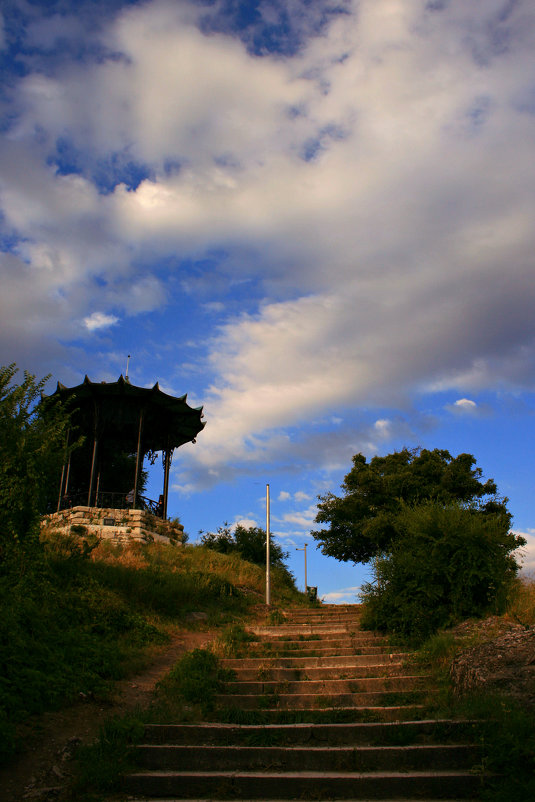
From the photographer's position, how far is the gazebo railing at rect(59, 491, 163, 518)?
24.3 m

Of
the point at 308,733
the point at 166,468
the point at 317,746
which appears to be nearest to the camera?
the point at 317,746

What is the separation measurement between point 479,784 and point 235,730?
2.61m

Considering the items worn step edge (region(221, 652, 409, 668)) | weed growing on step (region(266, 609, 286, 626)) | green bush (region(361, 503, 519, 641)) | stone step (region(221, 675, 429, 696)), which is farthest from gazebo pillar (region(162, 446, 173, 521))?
stone step (region(221, 675, 429, 696))

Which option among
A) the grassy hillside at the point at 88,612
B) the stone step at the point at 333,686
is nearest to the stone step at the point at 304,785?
the grassy hillside at the point at 88,612

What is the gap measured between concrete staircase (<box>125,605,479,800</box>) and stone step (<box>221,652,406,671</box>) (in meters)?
0.47

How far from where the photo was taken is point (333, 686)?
7.95 metres

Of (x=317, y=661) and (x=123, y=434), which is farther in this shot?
(x=123, y=434)

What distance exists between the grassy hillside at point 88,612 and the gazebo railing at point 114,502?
4.30 m

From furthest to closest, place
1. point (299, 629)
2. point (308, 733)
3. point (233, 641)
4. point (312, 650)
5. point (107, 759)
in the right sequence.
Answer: point (299, 629)
point (233, 641)
point (312, 650)
point (308, 733)
point (107, 759)

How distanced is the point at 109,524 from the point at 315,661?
14625 mm

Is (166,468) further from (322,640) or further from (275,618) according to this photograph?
(322,640)

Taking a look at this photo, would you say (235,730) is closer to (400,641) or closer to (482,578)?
(400,641)

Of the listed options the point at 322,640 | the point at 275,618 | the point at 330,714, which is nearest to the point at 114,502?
the point at 275,618

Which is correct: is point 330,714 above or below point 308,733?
above
